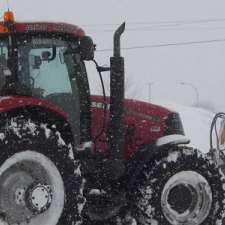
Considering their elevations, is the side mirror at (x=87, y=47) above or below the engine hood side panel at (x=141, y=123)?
above

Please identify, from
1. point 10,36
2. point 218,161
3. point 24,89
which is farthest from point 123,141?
point 218,161

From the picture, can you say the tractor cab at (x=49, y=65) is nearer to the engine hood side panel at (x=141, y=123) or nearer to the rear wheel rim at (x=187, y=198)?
the engine hood side panel at (x=141, y=123)

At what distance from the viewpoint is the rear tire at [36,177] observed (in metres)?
4.42

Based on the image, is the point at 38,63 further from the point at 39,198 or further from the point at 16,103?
the point at 39,198

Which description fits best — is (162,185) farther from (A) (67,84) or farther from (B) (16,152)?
(B) (16,152)

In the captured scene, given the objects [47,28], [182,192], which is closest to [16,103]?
[47,28]

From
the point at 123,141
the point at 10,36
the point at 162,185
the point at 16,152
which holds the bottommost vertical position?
the point at 162,185

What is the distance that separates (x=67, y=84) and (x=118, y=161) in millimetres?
893

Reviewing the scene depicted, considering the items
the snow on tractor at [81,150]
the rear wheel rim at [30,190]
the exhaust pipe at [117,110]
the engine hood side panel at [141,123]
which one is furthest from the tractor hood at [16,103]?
the engine hood side panel at [141,123]

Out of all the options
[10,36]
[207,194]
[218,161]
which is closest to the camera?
[10,36]

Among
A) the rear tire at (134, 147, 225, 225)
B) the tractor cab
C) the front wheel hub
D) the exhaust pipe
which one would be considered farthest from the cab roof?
the rear tire at (134, 147, 225, 225)

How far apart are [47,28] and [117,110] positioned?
3.34 feet

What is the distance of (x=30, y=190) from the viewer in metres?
4.55

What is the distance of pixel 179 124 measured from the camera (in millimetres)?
6480
